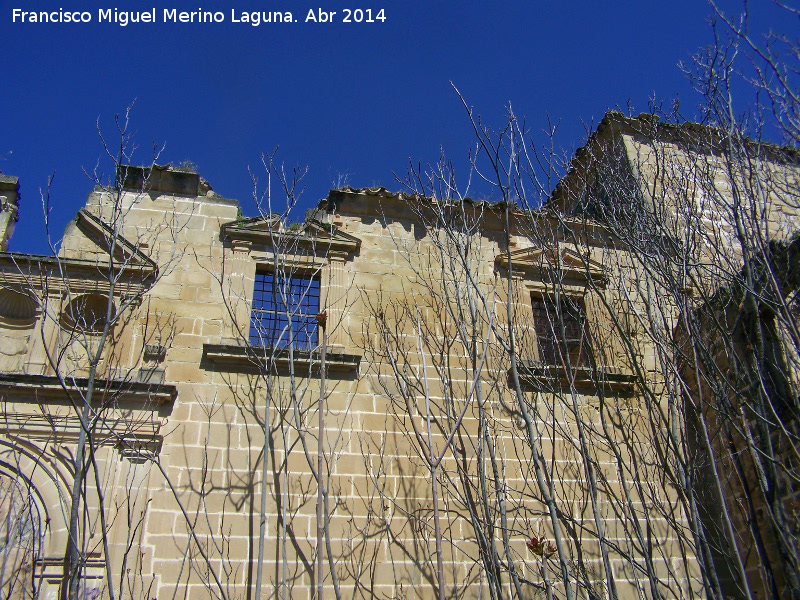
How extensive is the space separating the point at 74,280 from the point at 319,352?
10.7ft

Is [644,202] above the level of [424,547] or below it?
above

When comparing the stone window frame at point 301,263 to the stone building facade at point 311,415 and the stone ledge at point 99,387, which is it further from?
the stone ledge at point 99,387

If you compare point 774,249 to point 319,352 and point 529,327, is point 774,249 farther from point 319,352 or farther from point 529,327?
point 319,352

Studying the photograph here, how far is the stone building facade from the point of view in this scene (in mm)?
6941

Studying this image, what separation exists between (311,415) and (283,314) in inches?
50.8

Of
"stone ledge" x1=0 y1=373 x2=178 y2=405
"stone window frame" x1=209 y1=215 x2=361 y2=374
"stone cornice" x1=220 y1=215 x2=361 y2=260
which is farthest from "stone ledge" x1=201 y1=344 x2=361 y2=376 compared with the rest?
"stone cornice" x1=220 y1=215 x2=361 y2=260

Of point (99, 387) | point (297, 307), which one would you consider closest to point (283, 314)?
point (297, 307)

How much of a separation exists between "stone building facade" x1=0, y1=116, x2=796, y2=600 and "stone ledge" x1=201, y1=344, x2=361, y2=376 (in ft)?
0.09

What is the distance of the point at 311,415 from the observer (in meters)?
8.17

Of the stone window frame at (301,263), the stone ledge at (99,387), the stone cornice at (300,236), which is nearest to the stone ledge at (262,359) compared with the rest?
the stone window frame at (301,263)

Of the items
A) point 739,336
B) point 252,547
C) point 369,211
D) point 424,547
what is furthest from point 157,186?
point 739,336

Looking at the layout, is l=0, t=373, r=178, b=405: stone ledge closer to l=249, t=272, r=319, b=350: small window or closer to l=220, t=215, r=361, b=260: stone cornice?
l=249, t=272, r=319, b=350: small window

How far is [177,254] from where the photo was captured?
9211mm

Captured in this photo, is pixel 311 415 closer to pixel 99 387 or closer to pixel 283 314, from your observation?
pixel 283 314
